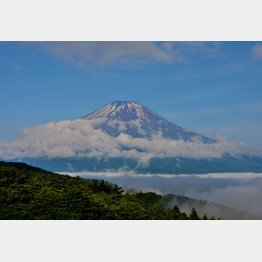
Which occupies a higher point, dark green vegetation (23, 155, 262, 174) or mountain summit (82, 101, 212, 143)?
mountain summit (82, 101, 212, 143)

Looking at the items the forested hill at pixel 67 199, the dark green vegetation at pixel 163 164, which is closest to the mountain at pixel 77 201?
the forested hill at pixel 67 199

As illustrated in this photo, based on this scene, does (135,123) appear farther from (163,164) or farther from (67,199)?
(67,199)

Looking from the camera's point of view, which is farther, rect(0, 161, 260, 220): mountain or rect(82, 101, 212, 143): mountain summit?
rect(82, 101, 212, 143): mountain summit

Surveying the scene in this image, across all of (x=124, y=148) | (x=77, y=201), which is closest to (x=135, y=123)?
(x=124, y=148)

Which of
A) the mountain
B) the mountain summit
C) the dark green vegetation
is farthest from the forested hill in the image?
the mountain summit

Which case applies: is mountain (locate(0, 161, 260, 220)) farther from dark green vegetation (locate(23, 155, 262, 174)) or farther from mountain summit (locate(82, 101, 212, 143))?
mountain summit (locate(82, 101, 212, 143))

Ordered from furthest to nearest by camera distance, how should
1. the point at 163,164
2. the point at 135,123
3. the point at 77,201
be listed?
the point at 135,123 → the point at 163,164 → the point at 77,201

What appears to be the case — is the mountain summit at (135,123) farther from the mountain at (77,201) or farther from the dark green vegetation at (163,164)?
the mountain at (77,201)
